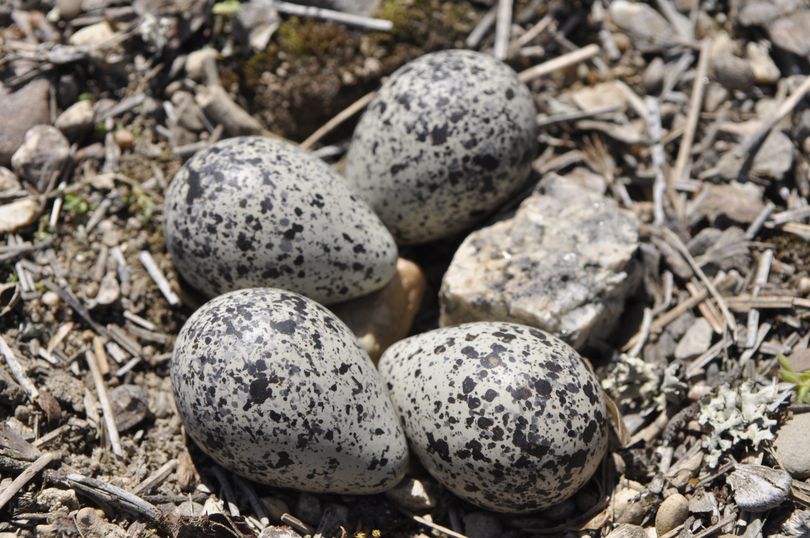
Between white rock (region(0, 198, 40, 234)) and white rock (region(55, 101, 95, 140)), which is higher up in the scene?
white rock (region(55, 101, 95, 140))

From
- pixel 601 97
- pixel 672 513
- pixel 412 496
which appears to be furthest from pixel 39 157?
pixel 672 513

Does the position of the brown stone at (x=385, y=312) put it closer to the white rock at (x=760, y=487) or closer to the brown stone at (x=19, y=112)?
the white rock at (x=760, y=487)

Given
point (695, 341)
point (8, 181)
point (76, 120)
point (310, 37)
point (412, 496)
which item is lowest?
point (412, 496)

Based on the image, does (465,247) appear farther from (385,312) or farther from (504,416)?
(504,416)

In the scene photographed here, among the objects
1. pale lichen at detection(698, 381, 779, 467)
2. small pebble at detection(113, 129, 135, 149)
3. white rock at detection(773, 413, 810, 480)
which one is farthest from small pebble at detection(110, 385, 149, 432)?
white rock at detection(773, 413, 810, 480)

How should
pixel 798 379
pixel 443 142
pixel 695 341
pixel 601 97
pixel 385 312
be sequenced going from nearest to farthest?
1. pixel 798 379
2. pixel 443 142
3. pixel 695 341
4. pixel 385 312
5. pixel 601 97

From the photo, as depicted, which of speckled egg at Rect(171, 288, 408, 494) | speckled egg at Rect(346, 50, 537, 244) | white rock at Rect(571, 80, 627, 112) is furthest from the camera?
white rock at Rect(571, 80, 627, 112)

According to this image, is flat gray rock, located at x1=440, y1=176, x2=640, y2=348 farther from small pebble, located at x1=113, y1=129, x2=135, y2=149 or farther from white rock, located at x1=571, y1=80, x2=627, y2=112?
small pebble, located at x1=113, y1=129, x2=135, y2=149
